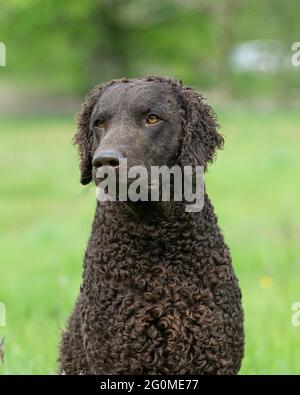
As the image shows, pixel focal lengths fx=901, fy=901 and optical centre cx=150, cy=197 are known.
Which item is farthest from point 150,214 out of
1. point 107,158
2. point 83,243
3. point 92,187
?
point 83,243

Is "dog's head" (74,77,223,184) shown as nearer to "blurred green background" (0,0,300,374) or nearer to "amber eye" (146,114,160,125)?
"amber eye" (146,114,160,125)

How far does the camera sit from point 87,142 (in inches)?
195

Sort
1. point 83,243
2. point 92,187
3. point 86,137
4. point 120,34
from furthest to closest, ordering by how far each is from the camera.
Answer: point 120,34, point 83,243, point 92,187, point 86,137

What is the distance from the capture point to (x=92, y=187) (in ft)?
23.2

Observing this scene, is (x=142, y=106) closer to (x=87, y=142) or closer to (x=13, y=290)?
(x=87, y=142)

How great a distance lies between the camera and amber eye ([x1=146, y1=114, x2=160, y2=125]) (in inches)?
178

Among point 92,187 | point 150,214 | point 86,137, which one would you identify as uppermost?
point 92,187

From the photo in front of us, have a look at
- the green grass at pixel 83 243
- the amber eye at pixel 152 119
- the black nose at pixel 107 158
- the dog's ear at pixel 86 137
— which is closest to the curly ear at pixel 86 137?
the dog's ear at pixel 86 137

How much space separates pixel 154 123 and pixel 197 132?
0.27 m

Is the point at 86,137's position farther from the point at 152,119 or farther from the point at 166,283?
the point at 166,283

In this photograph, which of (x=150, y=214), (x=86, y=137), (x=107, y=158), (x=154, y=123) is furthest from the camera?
(x=86, y=137)

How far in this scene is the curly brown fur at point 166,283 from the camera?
4.51 meters

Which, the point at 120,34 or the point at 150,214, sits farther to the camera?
the point at 120,34
